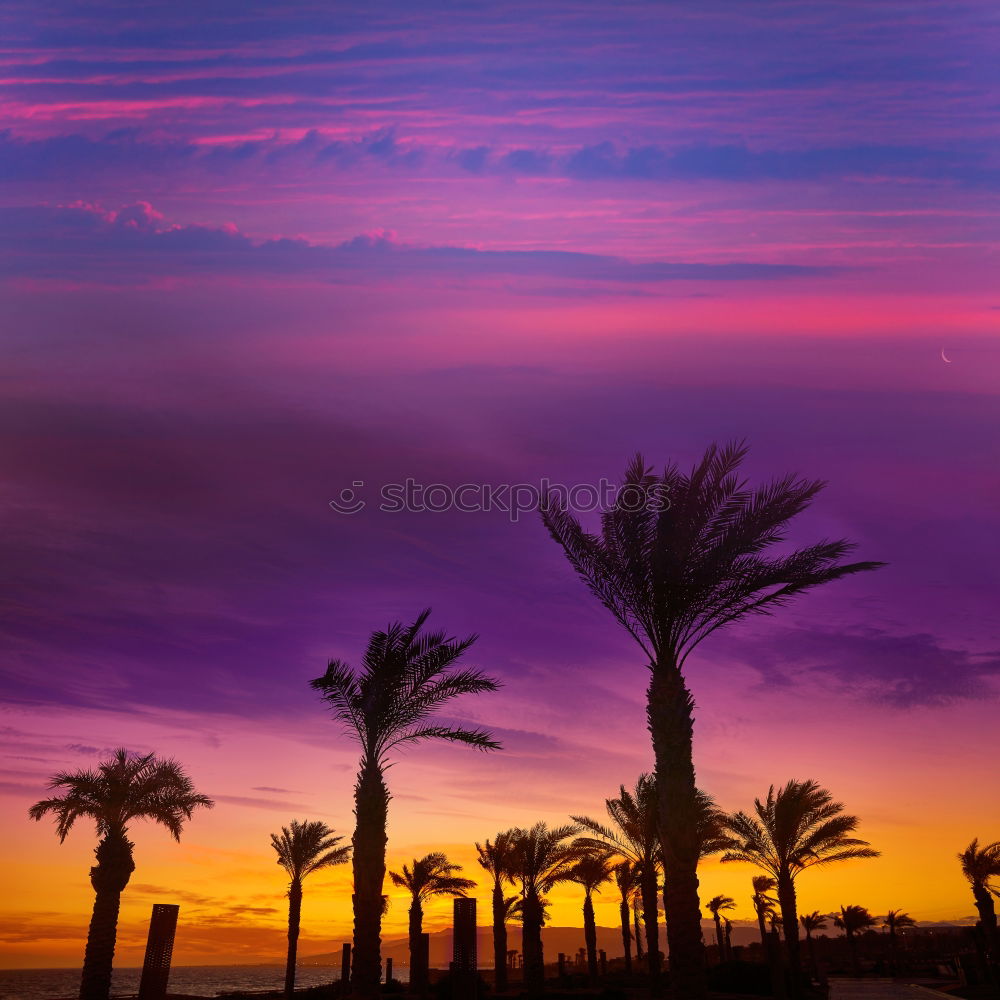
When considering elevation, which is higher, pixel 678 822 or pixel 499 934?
pixel 678 822

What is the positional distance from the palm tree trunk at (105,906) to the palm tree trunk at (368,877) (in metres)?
10.5

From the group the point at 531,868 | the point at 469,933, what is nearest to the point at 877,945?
the point at 531,868

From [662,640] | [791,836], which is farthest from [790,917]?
[662,640]

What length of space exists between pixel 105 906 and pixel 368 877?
11.6 meters

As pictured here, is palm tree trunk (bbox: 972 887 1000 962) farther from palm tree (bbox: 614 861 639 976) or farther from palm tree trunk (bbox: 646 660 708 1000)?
palm tree trunk (bbox: 646 660 708 1000)

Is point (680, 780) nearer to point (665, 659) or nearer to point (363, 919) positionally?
point (665, 659)

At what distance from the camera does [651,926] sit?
36.8 metres

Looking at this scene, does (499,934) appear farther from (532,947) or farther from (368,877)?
(368,877)

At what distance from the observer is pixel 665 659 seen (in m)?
20.9

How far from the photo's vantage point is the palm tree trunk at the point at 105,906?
2967 centimetres

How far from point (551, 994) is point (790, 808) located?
12414 millimetres

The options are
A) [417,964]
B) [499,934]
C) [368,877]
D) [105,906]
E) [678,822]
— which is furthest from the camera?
[499,934]

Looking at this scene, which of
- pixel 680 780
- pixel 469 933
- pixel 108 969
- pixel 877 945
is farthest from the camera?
pixel 877 945

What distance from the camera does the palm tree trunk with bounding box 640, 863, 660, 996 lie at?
36812 millimetres
